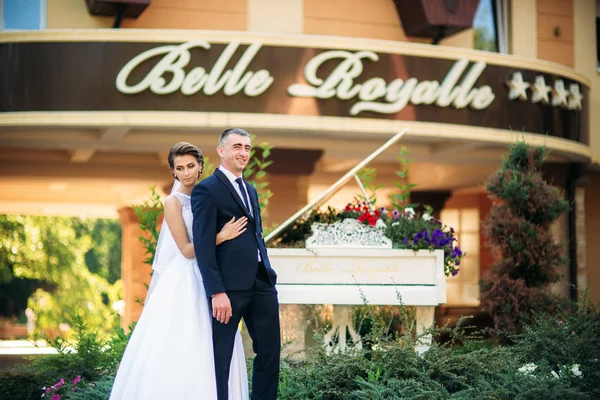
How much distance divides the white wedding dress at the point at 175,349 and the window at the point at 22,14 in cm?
867

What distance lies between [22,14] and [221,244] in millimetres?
9006

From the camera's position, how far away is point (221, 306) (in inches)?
194

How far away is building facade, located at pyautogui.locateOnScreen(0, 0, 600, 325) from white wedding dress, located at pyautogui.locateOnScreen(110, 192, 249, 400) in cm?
636

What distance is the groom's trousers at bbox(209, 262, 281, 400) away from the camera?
201 inches

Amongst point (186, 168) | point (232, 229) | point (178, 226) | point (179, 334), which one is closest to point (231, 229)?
point (232, 229)

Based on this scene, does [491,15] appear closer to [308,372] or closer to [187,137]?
[187,137]

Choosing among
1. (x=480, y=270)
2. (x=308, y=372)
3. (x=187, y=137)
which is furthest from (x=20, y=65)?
(x=480, y=270)

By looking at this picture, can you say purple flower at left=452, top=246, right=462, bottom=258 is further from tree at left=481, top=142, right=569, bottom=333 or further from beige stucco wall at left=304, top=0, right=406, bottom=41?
beige stucco wall at left=304, top=0, right=406, bottom=41

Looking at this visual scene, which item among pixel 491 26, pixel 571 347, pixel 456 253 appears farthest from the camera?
pixel 491 26

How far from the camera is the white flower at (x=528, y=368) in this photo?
637 centimetres

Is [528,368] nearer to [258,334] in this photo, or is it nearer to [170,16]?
[258,334]

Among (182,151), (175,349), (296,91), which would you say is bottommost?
(175,349)

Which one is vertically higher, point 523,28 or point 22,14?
point 523,28

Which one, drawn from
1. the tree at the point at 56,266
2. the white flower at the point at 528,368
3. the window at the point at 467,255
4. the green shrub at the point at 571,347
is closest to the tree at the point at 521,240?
the green shrub at the point at 571,347
